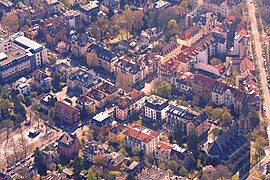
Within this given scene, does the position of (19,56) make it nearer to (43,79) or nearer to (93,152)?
(43,79)

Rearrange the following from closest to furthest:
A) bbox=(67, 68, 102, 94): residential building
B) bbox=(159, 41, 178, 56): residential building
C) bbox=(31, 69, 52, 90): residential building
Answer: bbox=(67, 68, 102, 94): residential building < bbox=(31, 69, 52, 90): residential building < bbox=(159, 41, 178, 56): residential building

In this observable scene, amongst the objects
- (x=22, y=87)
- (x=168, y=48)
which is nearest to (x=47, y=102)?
(x=22, y=87)

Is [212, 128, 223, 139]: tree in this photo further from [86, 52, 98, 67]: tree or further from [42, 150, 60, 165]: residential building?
[86, 52, 98, 67]: tree

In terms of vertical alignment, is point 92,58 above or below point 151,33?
below

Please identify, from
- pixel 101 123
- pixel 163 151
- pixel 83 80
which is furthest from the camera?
pixel 83 80

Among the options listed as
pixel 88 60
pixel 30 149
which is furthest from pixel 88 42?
pixel 30 149

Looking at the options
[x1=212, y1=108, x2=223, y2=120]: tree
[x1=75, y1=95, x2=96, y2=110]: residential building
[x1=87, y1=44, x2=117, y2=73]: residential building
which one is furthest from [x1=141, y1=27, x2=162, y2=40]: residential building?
[x1=212, y1=108, x2=223, y2=120]: tree

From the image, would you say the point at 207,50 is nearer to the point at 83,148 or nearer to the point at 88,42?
the point at 88,42
